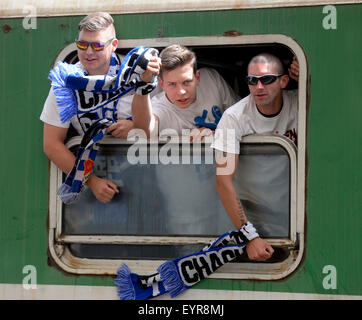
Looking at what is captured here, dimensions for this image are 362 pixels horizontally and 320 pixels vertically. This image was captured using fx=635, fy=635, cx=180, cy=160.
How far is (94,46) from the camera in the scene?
9.31 feet

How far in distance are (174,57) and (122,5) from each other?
1.19 ft

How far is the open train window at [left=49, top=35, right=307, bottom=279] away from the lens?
2.77 metres

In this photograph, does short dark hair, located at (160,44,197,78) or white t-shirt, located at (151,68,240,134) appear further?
white t-shirt, located at (151,68,240,134)

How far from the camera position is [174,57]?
2824 millimetres

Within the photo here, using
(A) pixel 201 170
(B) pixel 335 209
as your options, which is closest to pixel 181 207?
(A) pixel 201 170

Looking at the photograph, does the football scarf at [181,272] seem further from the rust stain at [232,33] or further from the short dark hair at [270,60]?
the rust stain at [232,33]

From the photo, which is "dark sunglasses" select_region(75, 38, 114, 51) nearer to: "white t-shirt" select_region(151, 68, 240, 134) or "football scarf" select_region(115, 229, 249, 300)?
"white t-shirt" select_region(151, 68, 240, 134)

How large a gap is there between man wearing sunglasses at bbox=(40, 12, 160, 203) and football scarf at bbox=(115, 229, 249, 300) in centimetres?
39

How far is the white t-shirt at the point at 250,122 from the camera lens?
279cm

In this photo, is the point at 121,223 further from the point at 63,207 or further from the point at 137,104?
the point at 137,104

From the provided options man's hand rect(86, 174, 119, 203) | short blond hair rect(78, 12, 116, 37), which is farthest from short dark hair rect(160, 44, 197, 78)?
man's hand rect(86, 174, 119, 203)

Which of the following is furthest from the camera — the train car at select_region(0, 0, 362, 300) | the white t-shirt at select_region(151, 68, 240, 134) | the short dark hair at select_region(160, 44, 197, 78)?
the white t-shirt at select_region(151, 68, 240, 134)

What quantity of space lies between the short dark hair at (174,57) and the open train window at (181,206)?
51mm
